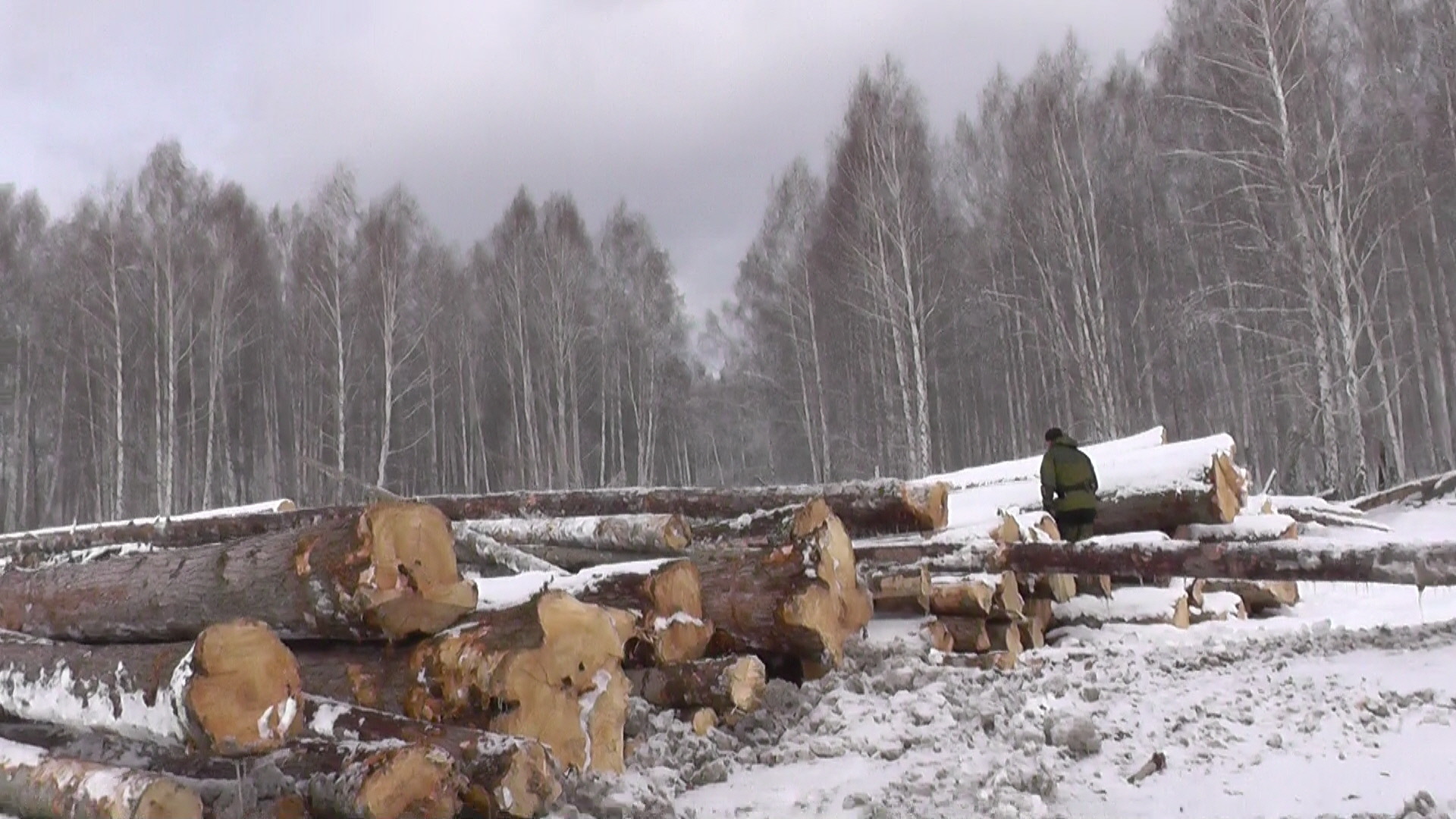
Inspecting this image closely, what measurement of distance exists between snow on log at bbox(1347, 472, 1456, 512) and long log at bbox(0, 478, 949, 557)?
8.17 metres

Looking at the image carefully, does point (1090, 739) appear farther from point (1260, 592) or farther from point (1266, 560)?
point (1260, 592)

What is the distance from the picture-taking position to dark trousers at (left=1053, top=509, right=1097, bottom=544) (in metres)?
6.20

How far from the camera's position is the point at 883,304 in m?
18.8

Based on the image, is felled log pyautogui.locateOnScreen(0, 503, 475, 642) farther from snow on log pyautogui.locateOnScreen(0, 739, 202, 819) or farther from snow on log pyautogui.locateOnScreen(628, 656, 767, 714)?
snow on log pyautogui.locateOnScreen(628, 656, 767, 714)

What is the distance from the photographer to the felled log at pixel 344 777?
2809 mm

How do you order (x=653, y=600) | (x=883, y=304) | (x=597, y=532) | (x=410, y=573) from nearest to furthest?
(x=410, y=573), (x=653, y=600), (x=597, y=532), (x=883, y=304)

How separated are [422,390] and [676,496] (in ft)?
83.3

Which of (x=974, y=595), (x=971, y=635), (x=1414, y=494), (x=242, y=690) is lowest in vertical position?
(x=971, y=635)

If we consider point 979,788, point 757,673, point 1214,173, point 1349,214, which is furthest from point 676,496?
point 1214,173

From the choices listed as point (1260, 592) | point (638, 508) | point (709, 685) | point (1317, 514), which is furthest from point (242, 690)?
point (1317, 514)

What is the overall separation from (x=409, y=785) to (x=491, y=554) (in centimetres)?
332

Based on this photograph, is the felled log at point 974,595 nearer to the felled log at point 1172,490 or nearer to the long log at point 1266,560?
the long log at point 1266,560

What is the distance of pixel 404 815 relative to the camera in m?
2.85

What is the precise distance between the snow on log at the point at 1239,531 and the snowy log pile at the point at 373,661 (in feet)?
10.1
